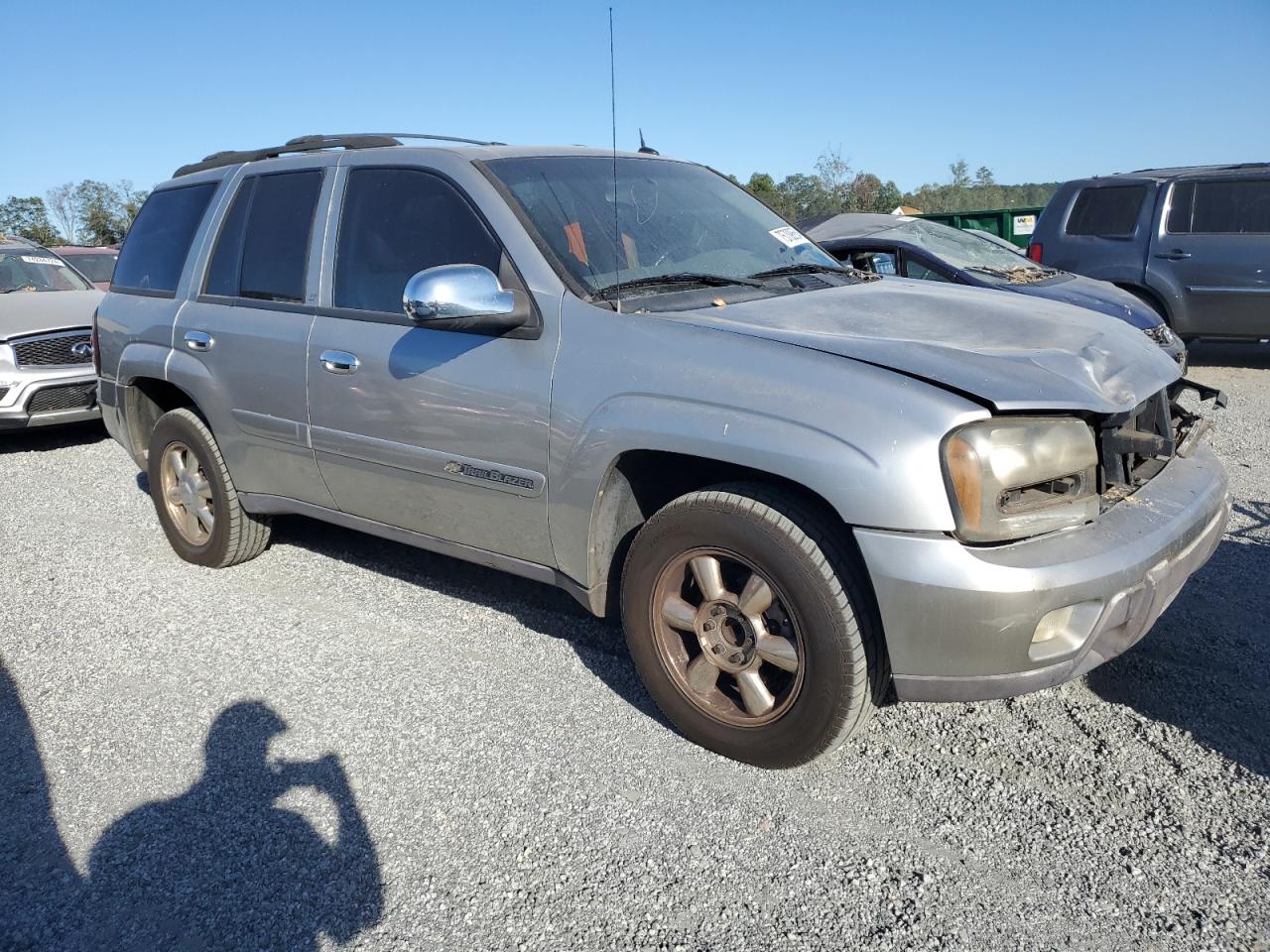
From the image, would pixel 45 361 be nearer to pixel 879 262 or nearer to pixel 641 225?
pixel 641 225

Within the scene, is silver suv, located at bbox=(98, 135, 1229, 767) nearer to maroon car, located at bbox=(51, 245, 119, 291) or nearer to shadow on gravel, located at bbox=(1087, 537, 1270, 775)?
shadow on gravel, located at bbox=(1087, 537, 1270, 775)

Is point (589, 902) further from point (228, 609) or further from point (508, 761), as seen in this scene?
point (228, 609)

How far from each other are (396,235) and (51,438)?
6.65 meters

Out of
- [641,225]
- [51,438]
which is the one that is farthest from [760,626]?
[51,438]

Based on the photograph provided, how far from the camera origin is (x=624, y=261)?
3.40 metres

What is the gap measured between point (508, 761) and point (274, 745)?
784mm

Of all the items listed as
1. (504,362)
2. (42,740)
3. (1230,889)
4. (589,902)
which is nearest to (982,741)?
(1230,889)

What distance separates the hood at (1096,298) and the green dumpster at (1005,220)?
9.36m

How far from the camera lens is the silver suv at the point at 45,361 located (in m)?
7.68

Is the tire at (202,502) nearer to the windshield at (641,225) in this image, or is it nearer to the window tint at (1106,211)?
the windshield at (641,225)

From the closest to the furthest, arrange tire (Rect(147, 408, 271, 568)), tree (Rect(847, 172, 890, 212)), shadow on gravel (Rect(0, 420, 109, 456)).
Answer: tire (Rect(147, 408, 271, 568)) < shadow on gravel (Rect(0, 420, 109, 456)) < tree (Rect(847, 172, 890, 212))

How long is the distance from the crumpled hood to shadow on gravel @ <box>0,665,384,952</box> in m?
1.81

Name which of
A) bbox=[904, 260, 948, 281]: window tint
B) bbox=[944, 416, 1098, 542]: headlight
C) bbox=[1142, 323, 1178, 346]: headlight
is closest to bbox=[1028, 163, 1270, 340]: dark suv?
bbox=[1142, 323, 1178, 346]: headlight

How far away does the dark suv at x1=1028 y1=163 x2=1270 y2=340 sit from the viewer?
29.8ft
